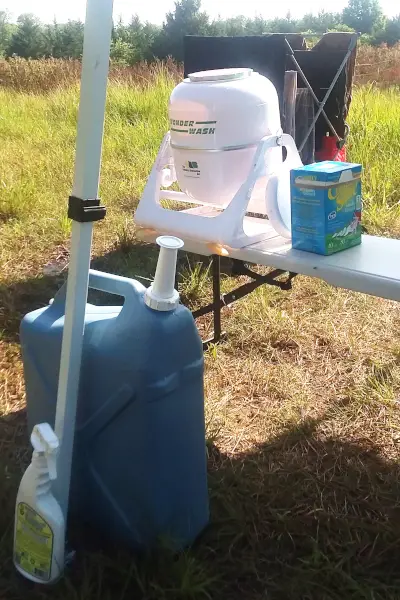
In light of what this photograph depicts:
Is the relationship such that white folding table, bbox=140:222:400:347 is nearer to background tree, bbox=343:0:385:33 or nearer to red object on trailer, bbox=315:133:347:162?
red object on trailer, bbox=315:133:347:162

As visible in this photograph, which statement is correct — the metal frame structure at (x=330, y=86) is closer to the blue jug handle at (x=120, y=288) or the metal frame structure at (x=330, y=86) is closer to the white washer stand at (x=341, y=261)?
the white washer stand at (x=341, y=261)

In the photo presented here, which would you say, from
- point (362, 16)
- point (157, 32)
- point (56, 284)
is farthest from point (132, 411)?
point (157, 32)

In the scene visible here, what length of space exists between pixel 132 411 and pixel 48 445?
0.58 feet

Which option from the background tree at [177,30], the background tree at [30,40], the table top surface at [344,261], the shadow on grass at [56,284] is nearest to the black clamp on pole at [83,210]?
the table top surface at [344,261]

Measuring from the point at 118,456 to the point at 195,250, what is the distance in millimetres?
697

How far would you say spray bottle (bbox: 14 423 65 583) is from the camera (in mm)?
1242

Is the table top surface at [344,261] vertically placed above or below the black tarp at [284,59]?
below

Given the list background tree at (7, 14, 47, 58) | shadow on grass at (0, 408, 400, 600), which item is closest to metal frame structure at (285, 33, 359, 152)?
shadow on grass at (0, 408, 400, 600)

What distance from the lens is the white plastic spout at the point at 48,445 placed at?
4.02 ft

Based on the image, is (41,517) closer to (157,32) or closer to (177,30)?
(177,30)

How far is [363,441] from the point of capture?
1.94 metres

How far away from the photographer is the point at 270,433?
6.43ft

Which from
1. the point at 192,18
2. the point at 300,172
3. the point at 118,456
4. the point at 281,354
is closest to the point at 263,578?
the point at 118,456

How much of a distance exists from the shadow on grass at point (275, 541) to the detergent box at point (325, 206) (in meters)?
0.65
